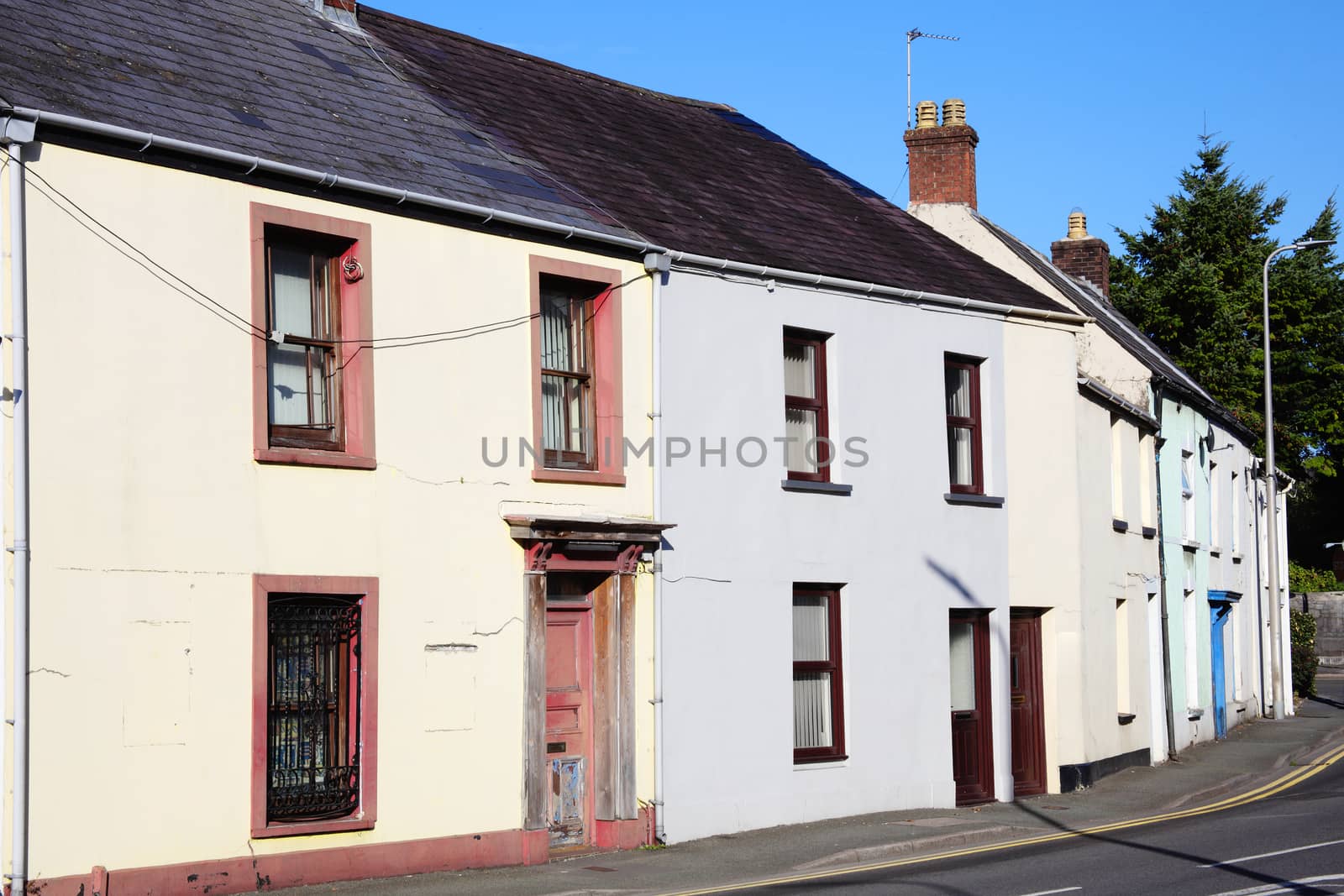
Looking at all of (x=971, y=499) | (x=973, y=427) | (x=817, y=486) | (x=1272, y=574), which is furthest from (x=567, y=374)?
(x=1272, y=574)

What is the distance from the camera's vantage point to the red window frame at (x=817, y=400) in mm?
17266

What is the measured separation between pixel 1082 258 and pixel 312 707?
932 inches

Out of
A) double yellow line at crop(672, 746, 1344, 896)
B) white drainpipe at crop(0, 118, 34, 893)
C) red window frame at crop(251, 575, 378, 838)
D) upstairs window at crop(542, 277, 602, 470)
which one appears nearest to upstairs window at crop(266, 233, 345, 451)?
red window frame at crop(251, 575, 378, 838)

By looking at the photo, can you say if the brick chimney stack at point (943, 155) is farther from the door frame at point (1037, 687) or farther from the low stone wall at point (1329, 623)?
the low stone wall at point (1329, 623)

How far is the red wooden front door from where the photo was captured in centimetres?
1452

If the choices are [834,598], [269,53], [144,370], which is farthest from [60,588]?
[834,598]

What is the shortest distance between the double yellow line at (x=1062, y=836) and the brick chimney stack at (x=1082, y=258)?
12274 millimetres

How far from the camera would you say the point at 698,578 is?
15.8 metres

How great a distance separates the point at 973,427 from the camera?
765 inches


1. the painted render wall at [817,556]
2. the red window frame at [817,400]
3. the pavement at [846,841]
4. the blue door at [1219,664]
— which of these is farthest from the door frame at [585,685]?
the blue door at [1219,664]

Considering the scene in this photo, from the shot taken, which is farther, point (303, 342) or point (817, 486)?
point (817, 486)

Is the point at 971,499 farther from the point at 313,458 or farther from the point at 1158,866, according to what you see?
the point at 313,458

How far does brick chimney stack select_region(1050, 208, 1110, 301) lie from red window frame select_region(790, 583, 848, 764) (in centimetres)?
1693

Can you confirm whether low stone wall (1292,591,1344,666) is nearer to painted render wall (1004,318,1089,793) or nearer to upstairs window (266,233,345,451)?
painted render wall (1004,318,1089,793)
